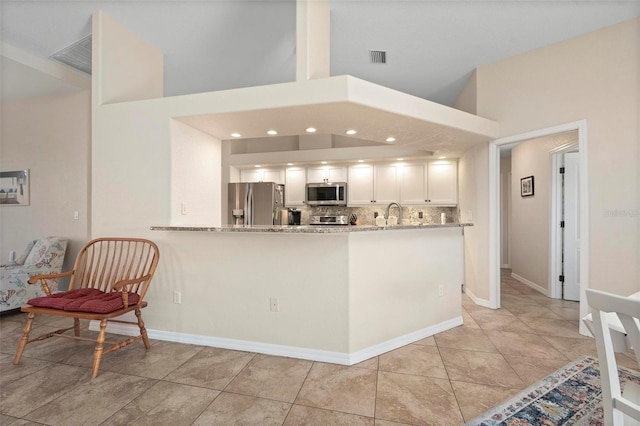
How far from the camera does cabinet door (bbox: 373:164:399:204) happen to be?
5297 millimetres

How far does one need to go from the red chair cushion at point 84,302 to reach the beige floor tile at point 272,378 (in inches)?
41.9

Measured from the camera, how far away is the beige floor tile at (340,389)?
178cm

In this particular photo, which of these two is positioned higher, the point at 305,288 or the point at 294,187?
the point at 294,187

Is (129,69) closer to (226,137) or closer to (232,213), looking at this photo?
(226,137)

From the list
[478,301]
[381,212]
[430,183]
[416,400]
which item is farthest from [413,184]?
[416,400]

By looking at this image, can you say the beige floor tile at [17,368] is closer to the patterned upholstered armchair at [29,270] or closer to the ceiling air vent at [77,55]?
the patterned upholstered armchair at [29,270]

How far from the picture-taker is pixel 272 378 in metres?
2.09

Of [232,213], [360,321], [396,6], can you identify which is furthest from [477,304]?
[232,213]

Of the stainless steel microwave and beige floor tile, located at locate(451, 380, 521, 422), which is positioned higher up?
the stainless steel microwave

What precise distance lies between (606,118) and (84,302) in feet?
15.8

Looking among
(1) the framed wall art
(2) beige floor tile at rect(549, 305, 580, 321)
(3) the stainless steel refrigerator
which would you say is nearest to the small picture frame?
(2) beige floor tile at rect(549, 305, 580, 321)

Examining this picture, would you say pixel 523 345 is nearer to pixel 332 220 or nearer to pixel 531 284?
pixel 531 284

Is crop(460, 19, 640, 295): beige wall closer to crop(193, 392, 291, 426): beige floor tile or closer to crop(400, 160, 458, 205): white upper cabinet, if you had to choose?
crop(400, 160, 458, 205): white upper cabinet

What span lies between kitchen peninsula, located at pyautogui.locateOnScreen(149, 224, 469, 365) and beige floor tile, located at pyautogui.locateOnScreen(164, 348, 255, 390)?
0.36 feet
